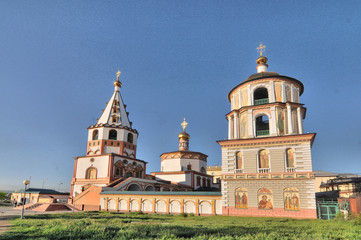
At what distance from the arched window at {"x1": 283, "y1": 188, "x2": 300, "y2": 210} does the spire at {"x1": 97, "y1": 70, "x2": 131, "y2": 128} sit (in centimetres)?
2316

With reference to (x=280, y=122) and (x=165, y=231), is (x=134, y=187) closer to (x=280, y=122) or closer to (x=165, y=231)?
(x=280, y=122)

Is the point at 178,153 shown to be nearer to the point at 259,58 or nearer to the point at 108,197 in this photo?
the point at 108,197

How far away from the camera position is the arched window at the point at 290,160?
19.1 metres

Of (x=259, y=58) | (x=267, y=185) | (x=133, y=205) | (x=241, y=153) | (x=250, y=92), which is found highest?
(x=259, y=58)

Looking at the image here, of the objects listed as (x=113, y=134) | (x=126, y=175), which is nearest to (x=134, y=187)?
(x=126, y=175)

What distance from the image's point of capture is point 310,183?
717 inches

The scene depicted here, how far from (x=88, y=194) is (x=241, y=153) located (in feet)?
54.8

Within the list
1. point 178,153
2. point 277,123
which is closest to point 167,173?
point 178,153

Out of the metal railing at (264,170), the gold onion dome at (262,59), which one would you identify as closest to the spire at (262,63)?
the gold onion dome at (262,59)

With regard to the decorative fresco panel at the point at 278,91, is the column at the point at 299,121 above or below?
below

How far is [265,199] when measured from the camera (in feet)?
62.7

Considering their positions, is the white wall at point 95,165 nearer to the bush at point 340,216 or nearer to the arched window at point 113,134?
the arched window at point 113,134

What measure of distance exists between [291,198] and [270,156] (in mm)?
3387

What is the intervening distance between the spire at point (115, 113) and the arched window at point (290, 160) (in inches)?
885
